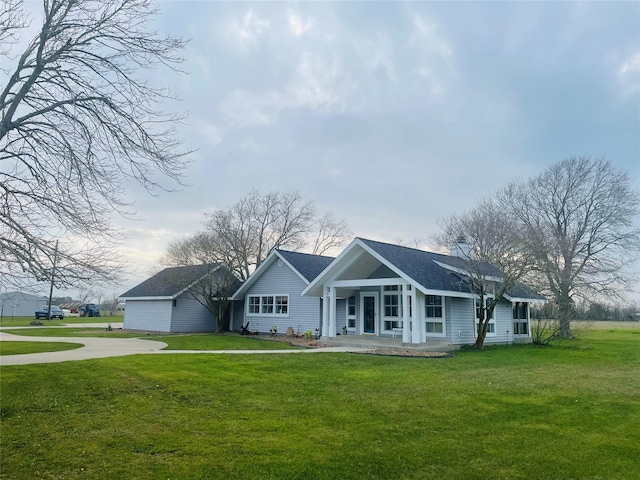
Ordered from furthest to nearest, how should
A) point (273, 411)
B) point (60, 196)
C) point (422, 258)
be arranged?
point (422, 258) < point (60, 196) < point (273, 411)

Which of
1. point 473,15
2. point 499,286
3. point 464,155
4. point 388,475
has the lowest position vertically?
point 388,475

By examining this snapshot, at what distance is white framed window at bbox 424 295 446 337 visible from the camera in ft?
59.2

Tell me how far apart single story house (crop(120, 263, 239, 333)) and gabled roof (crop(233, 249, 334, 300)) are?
2539 millimetres

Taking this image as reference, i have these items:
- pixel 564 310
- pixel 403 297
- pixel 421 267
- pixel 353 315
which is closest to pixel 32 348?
pixel 353 315

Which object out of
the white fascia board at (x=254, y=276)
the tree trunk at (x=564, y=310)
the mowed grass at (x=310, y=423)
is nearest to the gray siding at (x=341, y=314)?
the white fascia board at (x=254, y=276)

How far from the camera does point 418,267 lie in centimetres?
1791

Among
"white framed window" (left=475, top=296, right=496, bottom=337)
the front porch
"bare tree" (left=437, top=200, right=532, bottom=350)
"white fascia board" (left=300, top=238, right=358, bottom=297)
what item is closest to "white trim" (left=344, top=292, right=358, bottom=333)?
the front porch

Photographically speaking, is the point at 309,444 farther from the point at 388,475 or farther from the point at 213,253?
the point at 213,253

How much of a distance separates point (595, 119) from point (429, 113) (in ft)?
20.7

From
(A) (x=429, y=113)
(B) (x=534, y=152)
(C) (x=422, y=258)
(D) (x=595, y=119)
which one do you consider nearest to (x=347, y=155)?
(A) (x=429, y=113)

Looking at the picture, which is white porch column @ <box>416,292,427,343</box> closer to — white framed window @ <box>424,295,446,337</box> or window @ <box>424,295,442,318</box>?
white framed window @ <box>424,295,446,337</box>

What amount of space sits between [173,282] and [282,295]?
7308 mm

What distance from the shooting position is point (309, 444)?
197 inches

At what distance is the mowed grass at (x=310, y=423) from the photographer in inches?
174
